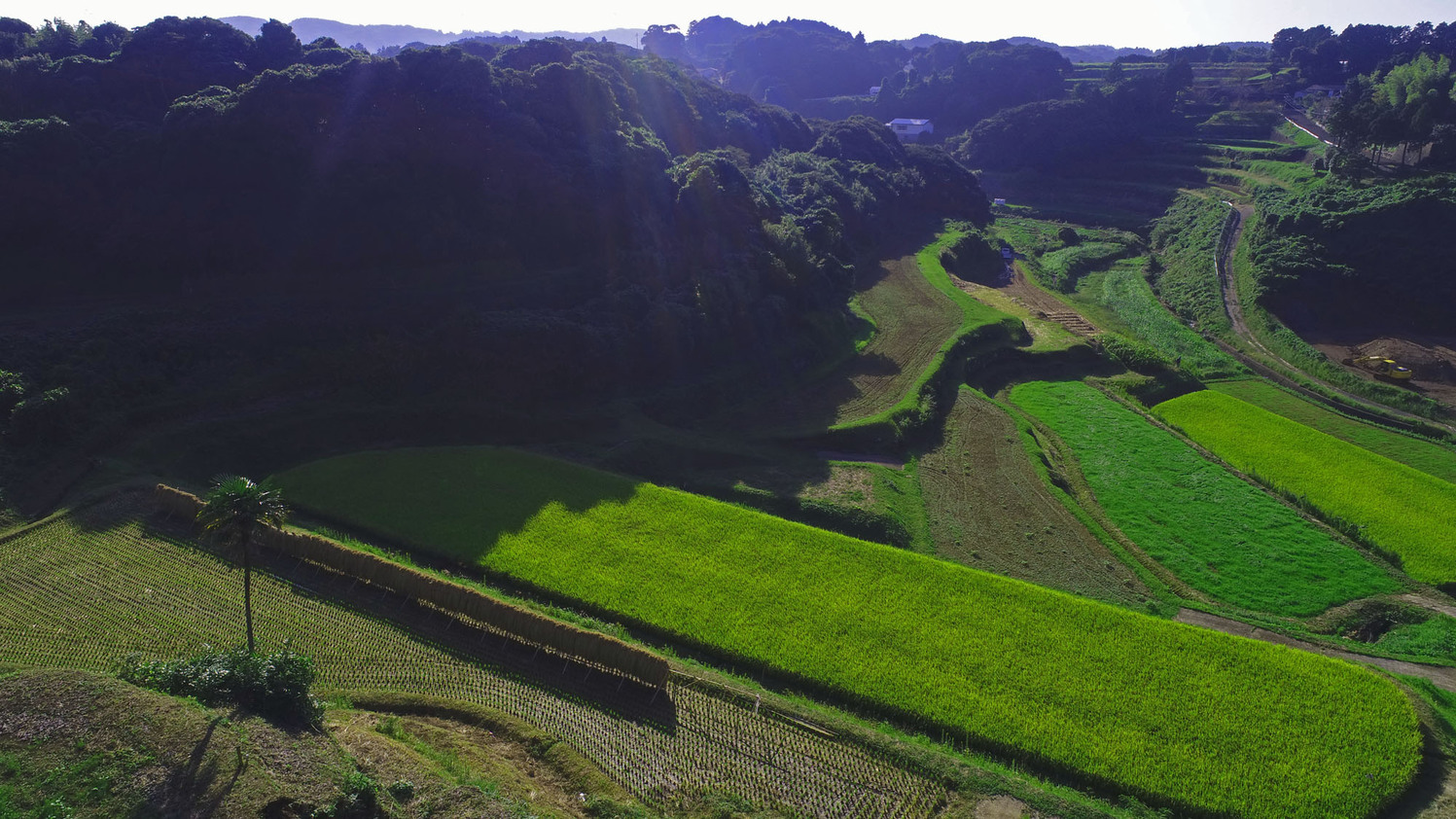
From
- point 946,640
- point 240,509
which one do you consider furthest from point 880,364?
point 240,509

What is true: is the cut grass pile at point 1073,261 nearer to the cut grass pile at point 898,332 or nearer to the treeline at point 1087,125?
the cut grass pile at point 898,332

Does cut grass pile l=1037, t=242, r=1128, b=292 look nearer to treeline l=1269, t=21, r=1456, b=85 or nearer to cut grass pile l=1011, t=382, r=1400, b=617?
cut grass pile l=1011, t=382, r=1400, b=617

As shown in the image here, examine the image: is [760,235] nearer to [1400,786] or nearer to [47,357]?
[47,357]

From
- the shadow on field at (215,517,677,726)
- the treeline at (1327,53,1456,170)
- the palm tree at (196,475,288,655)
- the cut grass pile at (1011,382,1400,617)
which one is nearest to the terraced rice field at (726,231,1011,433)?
the cut grass pile at (1011,382,1400,617)

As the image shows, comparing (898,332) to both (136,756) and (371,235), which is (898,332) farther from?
(136,756)

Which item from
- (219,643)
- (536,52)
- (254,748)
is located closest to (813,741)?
(254,748)

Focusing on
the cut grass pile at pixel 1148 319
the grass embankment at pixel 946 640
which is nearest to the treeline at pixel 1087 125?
the cut grass pile at pixel 1148 319
